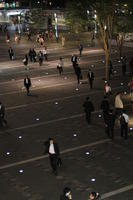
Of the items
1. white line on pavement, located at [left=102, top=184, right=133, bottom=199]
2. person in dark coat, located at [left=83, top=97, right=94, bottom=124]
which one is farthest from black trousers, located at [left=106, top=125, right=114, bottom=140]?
white line on pavement, located at [left=102, top=184, right=133, bottom=199]

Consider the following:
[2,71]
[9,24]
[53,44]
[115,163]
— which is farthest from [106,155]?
[9,24]

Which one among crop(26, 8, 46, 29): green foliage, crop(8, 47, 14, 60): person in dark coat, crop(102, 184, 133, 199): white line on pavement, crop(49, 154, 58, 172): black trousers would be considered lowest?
crop(102, 184, 133, 199): white line on pavement

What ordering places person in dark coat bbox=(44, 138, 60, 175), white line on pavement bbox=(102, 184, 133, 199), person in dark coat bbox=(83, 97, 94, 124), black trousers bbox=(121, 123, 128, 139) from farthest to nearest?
person in dark coat bbox=(83, 97, 94, 124), black trousers bbox=(121, 123, 128, 139), person in dark coat bbox=(44, 138, 60, 175), white line on pavement bbox=(102, 184, 133, 199)

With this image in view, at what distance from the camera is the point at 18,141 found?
Answer: 19.2m

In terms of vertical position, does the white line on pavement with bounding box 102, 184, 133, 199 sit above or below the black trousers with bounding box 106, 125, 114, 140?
below

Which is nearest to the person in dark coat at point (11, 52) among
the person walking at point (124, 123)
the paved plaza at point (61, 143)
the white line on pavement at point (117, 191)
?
the paved plaza at point (61, 143)

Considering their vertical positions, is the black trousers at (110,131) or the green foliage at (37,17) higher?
the green foliage at (37,17)

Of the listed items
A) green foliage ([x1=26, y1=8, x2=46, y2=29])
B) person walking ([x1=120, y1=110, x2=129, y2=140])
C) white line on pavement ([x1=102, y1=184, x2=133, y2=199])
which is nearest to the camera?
white line on pavement ([x1=102, y1=184, x2=133, y2=199])

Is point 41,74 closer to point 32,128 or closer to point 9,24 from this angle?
point 32,128

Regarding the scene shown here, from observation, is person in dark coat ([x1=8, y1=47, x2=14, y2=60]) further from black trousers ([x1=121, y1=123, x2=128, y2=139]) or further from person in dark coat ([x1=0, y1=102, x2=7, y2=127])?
black trousers ([x1=121, y1=123, x2=128, y2=139])

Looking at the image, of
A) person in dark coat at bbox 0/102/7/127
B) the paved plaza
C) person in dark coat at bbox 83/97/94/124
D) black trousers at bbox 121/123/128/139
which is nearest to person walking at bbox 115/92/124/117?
A: the paved plaza

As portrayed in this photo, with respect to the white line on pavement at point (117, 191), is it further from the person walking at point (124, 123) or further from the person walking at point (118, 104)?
the person walking at point (118, 104)

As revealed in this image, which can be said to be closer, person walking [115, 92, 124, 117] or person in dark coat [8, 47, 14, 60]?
person walking [115, 92, 124, 117]

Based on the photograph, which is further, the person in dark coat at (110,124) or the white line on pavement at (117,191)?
the person in dark coat at (110,124)
